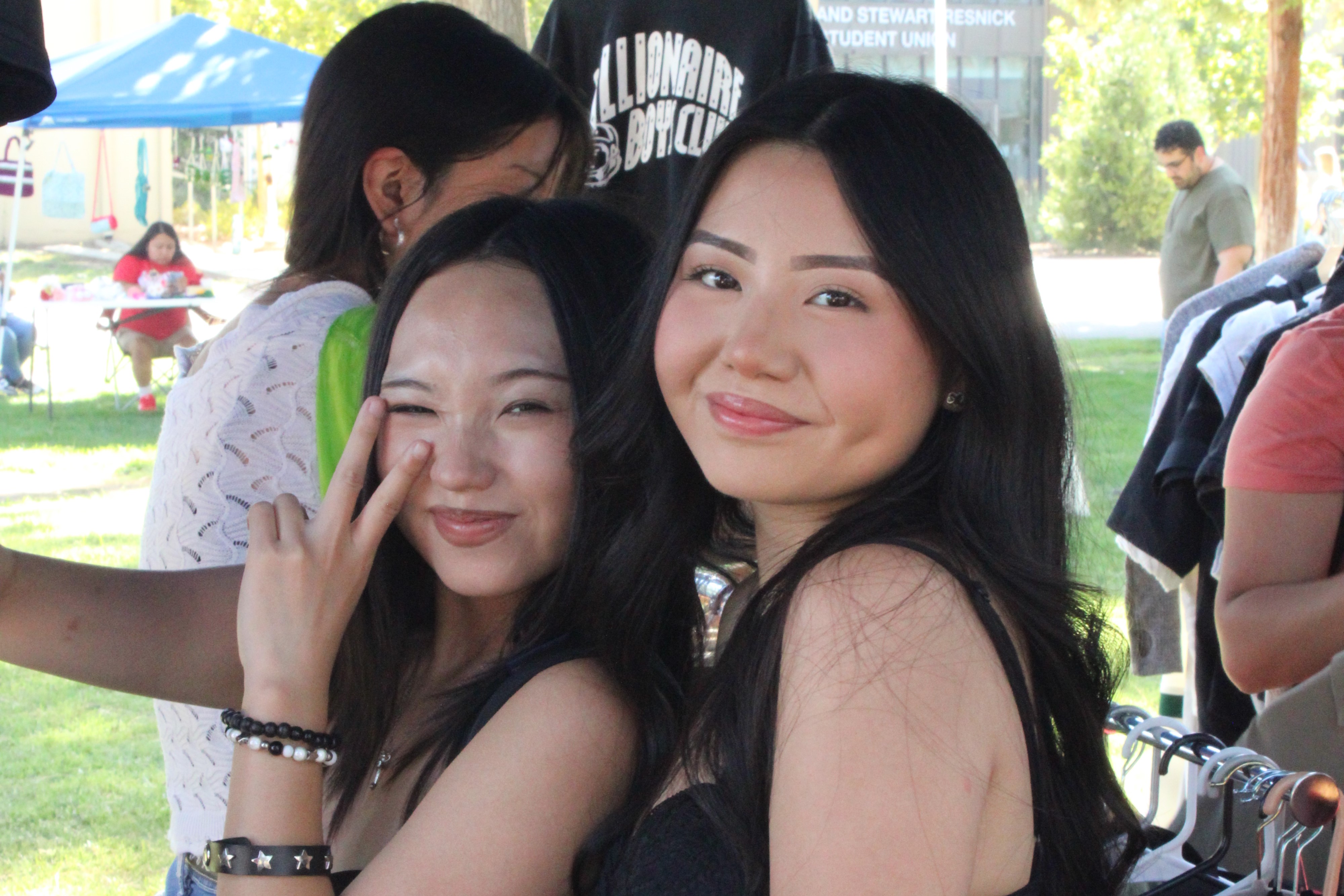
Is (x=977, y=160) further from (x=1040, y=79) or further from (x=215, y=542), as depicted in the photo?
(x=1040, y=79)

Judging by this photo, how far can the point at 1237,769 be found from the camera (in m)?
1.71

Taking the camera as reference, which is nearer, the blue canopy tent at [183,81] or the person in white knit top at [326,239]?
the person in white knit top at [326,239]

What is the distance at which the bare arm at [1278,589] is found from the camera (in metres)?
2.33

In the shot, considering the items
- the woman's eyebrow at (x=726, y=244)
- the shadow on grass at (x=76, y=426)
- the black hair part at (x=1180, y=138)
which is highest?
the black hair part at (x=1180, y=138)

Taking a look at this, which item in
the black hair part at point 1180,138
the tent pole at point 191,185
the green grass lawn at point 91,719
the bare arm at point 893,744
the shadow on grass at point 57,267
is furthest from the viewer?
the tent pole at point 191,185

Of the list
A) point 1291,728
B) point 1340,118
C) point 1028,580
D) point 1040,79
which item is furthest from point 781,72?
point 1040,79

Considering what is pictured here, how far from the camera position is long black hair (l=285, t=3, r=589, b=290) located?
2346 millimetres

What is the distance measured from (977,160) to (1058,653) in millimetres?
539

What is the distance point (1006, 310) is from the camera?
4.81ft

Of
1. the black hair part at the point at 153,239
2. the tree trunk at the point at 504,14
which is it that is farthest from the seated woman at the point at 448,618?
the black hair part at the point at 153,239

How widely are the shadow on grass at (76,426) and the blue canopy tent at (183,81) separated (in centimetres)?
243

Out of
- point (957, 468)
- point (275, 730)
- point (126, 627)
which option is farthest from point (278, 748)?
point (957, 468)

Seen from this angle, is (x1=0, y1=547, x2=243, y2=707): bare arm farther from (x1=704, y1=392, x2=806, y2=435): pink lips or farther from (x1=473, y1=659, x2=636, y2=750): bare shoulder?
(x1=704, y1=392, x2=806, y2=435): pink lips

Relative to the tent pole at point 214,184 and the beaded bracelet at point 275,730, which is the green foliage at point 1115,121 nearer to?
the tent pole at point 214,184
